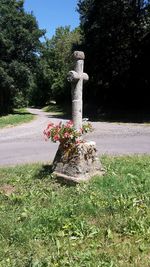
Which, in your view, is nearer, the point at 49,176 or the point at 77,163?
the point at 77,163

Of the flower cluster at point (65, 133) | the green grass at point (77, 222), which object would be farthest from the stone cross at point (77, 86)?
the green grass at point (77, 222)

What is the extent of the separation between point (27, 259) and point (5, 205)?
6.17 feet

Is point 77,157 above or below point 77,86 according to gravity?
below

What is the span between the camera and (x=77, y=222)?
550cm

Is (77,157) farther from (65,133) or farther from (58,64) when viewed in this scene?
(58,64)

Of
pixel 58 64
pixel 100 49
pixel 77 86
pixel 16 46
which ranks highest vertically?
pixel 58 64

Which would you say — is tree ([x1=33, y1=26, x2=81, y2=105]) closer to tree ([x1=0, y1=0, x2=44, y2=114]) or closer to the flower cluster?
tree ([x1=0, y1=0, x2=44, y2=114])

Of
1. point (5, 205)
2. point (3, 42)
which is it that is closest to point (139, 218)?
point (5, 205)

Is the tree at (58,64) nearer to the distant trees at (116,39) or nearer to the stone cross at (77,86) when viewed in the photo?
the distant trees at (116,39)

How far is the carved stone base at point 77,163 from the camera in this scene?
7605 mm

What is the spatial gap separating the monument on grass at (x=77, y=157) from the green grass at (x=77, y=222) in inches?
10.7

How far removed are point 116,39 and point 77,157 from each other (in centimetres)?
2012

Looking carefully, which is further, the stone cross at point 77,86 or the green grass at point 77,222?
the stone cross at point 77,86

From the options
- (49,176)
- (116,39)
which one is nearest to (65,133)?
(49,176)
